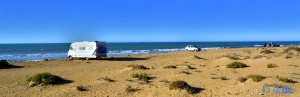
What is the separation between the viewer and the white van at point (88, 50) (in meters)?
39.0

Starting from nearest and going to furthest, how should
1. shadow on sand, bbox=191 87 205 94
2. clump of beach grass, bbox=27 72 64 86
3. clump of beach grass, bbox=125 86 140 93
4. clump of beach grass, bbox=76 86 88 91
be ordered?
shadow on sand, bbox=191 87 205 94 < clump of beach grass, bbox=125 86 140 93 < clump of beach grass, bbox=76 86 88 91 < clump of beach grass, bbox=27 72 64 86

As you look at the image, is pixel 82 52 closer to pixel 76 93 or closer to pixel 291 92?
pixel 76 93

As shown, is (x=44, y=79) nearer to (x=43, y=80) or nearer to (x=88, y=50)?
(x=43, y=80)

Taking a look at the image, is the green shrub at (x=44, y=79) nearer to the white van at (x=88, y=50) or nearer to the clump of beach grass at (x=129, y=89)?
the clump of beach grass at (x=129, y=89)

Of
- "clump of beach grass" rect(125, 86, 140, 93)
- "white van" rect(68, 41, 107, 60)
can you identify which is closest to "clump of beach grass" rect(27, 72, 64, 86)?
"clump of beach grass" rect(125, 86, 140, 93)

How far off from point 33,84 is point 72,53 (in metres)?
24.3

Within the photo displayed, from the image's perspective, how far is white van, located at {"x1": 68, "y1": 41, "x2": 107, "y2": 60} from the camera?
39.0 m

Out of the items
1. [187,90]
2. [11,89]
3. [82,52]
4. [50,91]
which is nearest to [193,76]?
[187,90]

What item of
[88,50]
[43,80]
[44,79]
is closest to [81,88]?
[43,80]

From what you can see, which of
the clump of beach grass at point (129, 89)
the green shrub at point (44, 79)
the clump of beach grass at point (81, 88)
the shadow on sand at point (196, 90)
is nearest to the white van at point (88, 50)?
the green shrub at point (44, 79)

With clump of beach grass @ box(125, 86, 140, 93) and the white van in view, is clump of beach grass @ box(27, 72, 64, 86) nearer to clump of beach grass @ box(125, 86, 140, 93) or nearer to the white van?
clump of beach grass @ box(125, 86, 140, 93)

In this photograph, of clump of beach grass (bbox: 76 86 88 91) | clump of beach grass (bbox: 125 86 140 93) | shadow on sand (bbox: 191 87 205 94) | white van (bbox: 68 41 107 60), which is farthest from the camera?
white van (bbox: 68 41 107 60)

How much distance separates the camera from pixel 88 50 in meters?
39.5

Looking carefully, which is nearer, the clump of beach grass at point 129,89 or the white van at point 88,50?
the clump of beach grass at point 129,89
